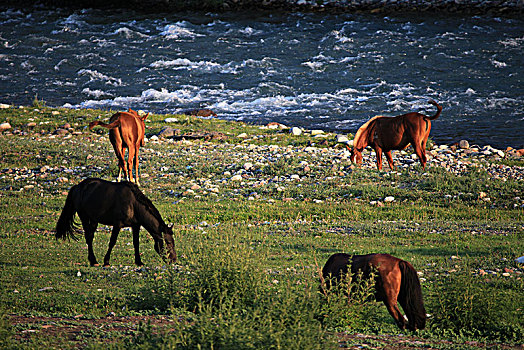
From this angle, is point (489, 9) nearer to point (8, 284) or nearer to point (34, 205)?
point (34, 205)

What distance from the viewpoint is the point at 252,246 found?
11.6 m

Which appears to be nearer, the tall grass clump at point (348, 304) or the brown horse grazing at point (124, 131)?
the tall grass clump at point (348, 304)

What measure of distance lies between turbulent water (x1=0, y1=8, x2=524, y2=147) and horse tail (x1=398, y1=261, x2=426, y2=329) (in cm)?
2183

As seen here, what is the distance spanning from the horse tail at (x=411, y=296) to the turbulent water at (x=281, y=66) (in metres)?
21.8

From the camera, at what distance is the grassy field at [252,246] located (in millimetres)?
6648

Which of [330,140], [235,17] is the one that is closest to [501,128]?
[330,140]

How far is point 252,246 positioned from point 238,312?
15.5ft

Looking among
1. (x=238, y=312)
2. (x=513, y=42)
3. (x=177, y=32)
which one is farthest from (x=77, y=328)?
(x=177, y=32)

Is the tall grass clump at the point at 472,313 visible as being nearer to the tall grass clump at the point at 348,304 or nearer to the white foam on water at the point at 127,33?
the tall grass clump at the point at 348,304

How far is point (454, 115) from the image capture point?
32844 millimetres

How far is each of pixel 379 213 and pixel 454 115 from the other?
1959cm

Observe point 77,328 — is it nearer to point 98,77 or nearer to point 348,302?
point 348,302

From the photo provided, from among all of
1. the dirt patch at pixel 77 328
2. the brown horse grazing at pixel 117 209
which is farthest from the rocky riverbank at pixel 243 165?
the dirt patch at pixel 77 328

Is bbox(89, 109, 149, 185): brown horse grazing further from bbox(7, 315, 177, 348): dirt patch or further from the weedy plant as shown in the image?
the weedy plant
